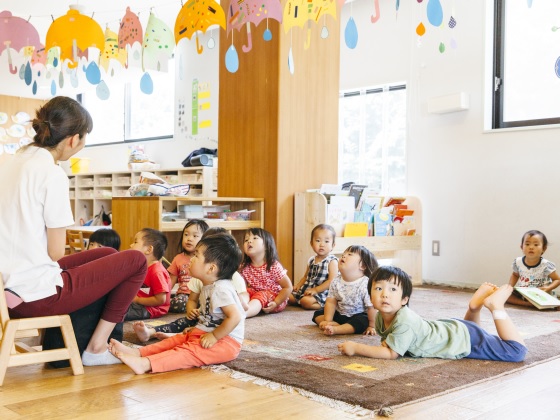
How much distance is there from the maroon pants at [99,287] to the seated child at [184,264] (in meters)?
1.21

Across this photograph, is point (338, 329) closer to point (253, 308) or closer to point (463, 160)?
point (253, 308)

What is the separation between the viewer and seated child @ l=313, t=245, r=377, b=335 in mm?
2836

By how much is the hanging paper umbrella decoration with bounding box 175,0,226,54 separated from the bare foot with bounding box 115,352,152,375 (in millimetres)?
2024

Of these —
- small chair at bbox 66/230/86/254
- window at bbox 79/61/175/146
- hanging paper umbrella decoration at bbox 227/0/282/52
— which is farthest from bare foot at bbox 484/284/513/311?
window at bbox 79/61/175/146

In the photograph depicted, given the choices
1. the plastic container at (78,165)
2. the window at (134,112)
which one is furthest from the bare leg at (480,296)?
the plastic container at (78,165)

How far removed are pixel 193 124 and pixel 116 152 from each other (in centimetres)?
208

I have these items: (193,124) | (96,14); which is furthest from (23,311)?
(193,124)

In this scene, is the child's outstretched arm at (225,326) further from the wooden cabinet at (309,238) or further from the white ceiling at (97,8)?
the white ceiling at (97,8)

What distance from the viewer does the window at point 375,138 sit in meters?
5.39

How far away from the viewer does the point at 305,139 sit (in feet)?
14.8

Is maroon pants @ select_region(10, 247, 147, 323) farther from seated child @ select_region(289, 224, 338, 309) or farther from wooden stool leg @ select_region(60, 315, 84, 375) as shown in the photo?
seated child @ select_region(289, 224, 338, 309)

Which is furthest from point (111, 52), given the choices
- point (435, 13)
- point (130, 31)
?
point (435, 13)

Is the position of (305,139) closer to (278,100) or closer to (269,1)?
(278,100)

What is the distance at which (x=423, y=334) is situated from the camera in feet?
7.54
